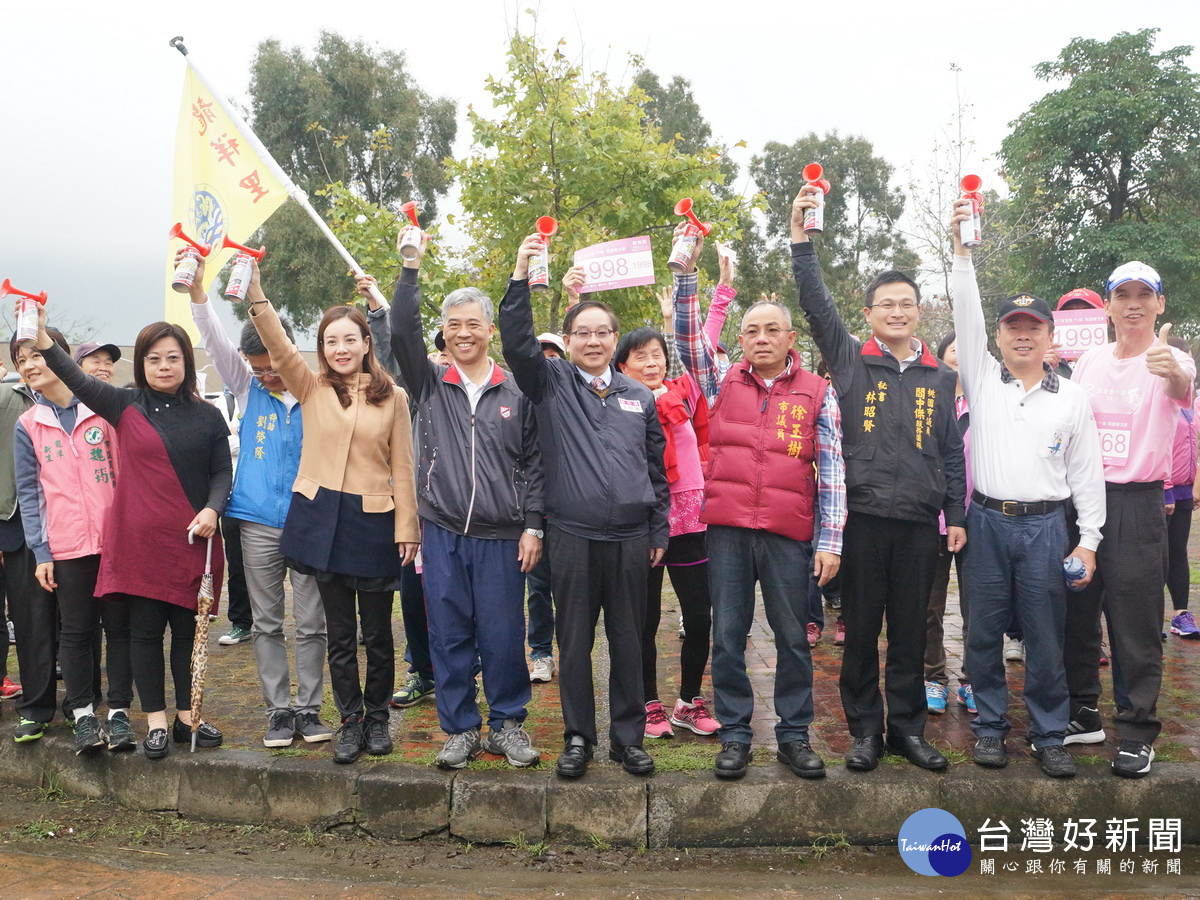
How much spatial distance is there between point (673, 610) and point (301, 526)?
4.53 metres

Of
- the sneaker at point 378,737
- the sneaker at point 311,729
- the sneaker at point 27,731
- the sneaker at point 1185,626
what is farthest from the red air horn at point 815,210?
Answer: the sneaker at point 1185,626

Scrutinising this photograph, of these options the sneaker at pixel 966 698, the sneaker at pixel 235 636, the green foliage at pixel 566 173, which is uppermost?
the green foliage at pixel 566 173

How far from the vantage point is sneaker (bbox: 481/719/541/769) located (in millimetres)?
4102

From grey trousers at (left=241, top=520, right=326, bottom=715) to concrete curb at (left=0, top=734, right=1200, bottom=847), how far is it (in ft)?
1.92

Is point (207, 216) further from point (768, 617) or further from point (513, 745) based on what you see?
point (768, 617)

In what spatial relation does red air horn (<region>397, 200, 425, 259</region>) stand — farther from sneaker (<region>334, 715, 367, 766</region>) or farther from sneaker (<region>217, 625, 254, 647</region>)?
sneaker (<region>217, 625, 254, 647</region>)

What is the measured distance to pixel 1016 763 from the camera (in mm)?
4090

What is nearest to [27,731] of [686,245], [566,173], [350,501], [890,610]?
[350,501]

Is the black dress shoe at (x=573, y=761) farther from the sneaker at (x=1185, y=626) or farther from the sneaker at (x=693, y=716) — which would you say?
the sneaker at (x=1185, y=626)

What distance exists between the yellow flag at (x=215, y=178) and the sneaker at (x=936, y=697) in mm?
5388

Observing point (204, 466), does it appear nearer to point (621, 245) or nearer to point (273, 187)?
point (621, 245)

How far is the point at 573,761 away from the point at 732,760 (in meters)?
0.69

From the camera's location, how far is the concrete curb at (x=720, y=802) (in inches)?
153

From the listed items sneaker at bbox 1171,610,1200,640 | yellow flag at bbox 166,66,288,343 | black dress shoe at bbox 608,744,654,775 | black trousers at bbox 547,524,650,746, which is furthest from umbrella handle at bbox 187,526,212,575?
sneaker at bbox 1171,610,1200,640
